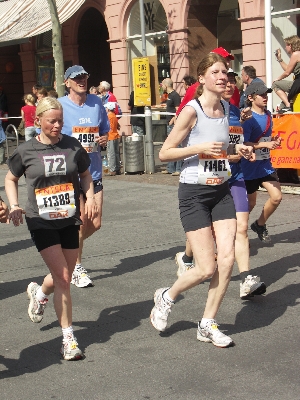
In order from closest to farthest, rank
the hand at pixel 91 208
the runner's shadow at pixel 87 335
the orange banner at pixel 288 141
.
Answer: the runner's shadow at pixel 87 335, the hand at pixel 91 208, the orange banner at pixel 288 141

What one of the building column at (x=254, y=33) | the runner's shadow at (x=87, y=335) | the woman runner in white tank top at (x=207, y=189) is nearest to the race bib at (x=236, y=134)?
the woman runner in white tank top at (x=207, y=189)

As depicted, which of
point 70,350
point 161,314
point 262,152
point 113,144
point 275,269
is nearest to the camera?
point 70,350

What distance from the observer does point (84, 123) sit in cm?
760

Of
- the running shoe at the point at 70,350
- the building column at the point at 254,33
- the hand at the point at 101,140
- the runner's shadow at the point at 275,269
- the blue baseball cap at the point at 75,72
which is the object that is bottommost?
the runner's shadow at the point at 275,269

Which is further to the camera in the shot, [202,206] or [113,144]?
[113,144]

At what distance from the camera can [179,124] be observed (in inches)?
225

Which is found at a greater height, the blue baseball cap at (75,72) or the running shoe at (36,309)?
the blue baseball cap at (75,72)

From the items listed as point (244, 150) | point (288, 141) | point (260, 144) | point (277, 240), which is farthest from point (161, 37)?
point (244, 150)

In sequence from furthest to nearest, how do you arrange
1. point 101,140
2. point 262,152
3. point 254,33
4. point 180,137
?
point 254,33 → point 262,152 → point 101,140 → point 180,137

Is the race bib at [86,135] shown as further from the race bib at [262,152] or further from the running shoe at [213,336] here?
the running shoe at [213,336]

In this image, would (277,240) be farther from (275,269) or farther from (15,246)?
(15,246)

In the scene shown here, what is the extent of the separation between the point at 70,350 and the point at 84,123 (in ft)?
8.71

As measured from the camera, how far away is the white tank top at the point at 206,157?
5.75m

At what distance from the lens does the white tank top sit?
575 cm
